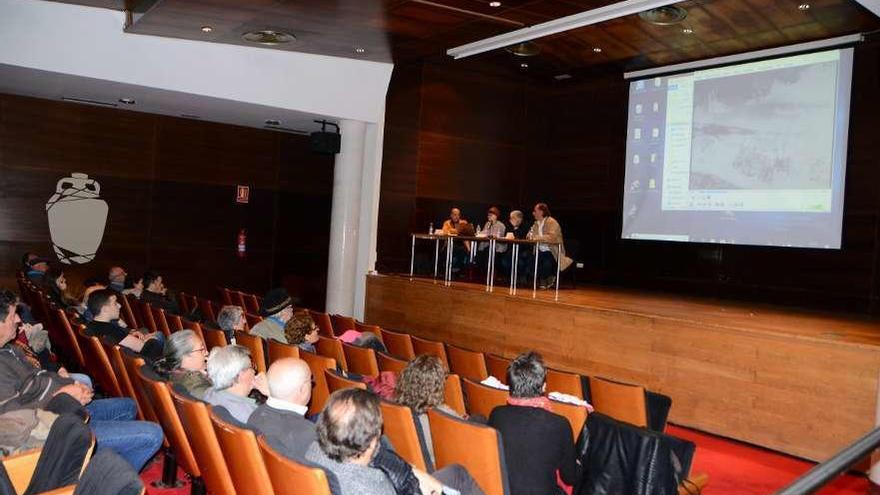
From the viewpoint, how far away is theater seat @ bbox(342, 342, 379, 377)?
496 centimetres

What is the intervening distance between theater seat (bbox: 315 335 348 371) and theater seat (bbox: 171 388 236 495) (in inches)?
84.0

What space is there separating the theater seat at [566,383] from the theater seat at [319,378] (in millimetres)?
A: 1383

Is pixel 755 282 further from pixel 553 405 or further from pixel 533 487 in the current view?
pixel 533 487

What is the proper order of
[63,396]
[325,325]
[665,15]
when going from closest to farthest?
[63,396]
[325,325]
[665,15]

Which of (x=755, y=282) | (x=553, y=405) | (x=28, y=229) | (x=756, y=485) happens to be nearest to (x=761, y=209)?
(x=755, y=282)

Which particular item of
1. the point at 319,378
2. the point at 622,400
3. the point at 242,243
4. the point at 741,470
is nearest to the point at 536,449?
the point at 622,400

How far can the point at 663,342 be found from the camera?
654cm

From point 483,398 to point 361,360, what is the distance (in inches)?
49.9

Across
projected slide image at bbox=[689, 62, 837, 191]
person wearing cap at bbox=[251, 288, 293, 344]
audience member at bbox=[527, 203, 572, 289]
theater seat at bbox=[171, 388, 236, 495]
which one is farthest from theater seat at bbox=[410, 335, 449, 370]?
projected slide image at bbox=[689, 62, 837, 191]

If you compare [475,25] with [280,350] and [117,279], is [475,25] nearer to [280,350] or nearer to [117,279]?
[280,350]

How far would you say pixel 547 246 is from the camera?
32.2ft

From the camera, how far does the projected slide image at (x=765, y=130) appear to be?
348 inches

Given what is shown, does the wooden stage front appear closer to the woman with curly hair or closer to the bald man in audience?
the woman with curly hair

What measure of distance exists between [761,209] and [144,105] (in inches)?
340
